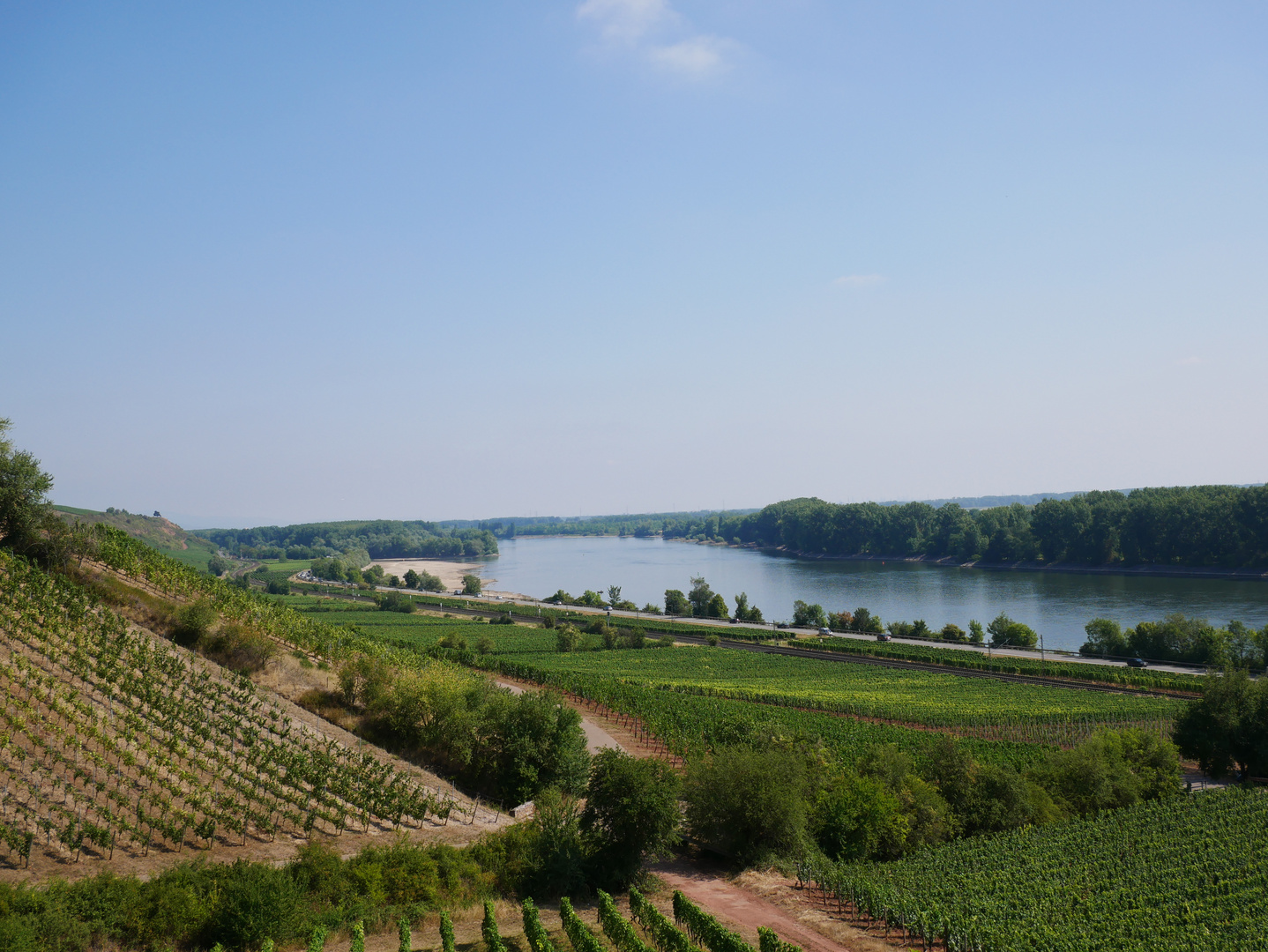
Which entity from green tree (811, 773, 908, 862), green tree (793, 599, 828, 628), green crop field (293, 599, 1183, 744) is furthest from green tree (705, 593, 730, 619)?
green tree (811, 773, 908, 862)

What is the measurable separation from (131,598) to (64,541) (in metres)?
4.72

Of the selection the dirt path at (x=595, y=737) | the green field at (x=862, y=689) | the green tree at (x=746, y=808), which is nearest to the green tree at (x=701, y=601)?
the green field at (x=862, y=689)

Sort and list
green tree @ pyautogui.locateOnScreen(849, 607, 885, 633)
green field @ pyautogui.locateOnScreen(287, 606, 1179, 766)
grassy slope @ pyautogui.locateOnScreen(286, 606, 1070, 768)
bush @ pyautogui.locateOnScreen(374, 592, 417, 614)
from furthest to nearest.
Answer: bush @ pyautogui.locateOnScreen(374, 592, 417, 614)
green tree @ pyautogui.locateOnScreen(849, 607, 885, 633)
green field @ pyautogui.locateOnScreen(287, 606, 1179, 766)
grassy slope @ pyautogui.locateOnScreen(286, 606, 1070, 768)

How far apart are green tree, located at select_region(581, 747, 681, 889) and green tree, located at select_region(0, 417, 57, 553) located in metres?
31.3

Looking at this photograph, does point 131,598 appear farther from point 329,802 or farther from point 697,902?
point 697,902

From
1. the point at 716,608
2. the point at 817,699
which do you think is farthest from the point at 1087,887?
the point at 716,608

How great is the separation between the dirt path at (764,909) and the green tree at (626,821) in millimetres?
1518

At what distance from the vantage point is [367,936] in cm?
1766

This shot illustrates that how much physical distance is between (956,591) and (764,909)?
10798 cm

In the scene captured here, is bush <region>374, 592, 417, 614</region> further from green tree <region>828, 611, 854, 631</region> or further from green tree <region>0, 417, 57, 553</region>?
green tree <region>0, 417, 57, 553</region>

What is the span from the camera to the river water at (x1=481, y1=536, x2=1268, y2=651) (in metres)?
88.7

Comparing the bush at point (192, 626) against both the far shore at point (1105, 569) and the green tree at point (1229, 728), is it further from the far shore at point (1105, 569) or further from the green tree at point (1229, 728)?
the far shore at point (1105, 569)

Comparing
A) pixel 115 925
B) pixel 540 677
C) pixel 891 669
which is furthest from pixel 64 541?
pixel 891 669

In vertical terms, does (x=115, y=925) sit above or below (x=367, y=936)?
above
